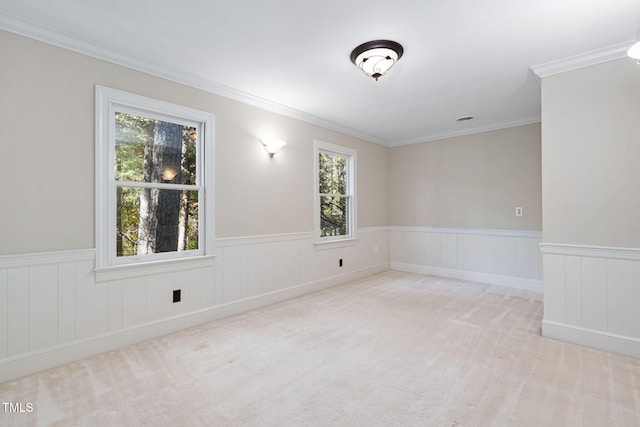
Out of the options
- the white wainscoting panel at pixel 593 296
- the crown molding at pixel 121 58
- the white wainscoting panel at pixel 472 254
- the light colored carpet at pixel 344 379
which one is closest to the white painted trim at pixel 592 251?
the white wainscoting panel at pixel 593 296

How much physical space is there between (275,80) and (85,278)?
2474mm

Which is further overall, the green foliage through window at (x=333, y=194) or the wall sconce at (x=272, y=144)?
the green foliage through window at (x=333, y=194)

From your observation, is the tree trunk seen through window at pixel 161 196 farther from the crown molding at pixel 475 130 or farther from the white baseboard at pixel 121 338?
the crown molding at pixel 475 130

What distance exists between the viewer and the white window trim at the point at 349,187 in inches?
175

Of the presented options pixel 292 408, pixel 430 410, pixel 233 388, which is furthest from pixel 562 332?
pixel 233 388

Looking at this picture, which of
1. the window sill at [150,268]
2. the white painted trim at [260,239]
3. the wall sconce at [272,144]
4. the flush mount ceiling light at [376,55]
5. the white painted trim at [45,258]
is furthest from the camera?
the wall sconce at [272,144]

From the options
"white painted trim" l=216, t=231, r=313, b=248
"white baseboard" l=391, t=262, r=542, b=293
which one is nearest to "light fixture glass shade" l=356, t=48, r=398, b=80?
"white painted trim" l=216, t=231, r=313, b=248

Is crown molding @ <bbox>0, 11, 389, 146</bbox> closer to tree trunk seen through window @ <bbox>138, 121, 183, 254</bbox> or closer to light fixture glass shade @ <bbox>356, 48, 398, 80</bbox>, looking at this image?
tree trunk seen through window @ <bbox>138, 121, 183, 254</bbox>

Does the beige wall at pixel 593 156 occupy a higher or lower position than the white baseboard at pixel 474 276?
higher

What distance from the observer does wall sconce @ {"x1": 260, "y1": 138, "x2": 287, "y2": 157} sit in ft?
12.2

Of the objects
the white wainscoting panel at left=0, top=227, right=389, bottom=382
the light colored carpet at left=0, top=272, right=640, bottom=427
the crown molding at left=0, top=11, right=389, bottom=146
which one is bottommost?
the light colored carpet at left=0, top=272, right=640, bottom=427

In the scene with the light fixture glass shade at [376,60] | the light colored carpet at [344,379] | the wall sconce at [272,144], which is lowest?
the light colored carpet at [344,379]

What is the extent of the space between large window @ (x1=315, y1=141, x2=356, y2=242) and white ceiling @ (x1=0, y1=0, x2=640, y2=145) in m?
1.27

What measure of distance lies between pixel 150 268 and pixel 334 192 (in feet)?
9.53
